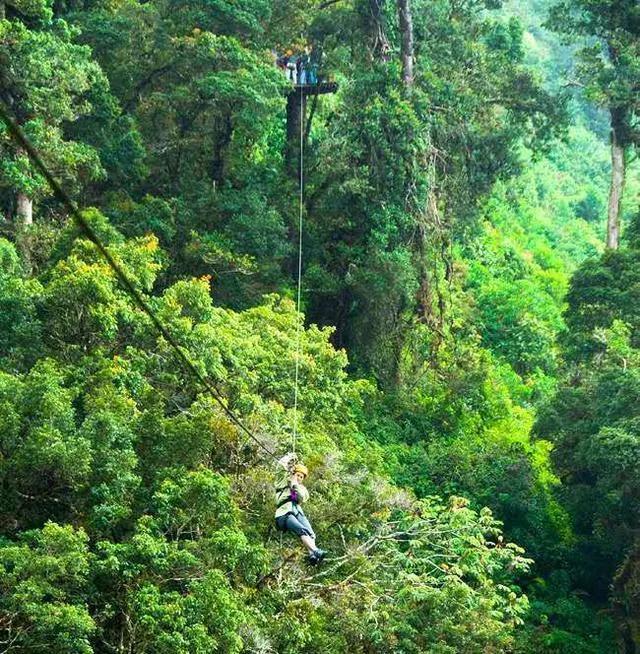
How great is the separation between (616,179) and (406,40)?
15.1ft

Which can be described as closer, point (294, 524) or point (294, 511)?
A: point (294, 524)

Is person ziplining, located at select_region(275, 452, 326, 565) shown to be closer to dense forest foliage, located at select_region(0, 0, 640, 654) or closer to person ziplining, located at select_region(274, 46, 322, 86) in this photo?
dense forest foliage, located at select_region(0, 0, 640, 654)

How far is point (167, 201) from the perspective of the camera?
21.8 metres

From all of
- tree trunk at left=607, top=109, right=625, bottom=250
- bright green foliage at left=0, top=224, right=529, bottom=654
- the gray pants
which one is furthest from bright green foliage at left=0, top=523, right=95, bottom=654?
tree trunk at left=607, top=109, right=625, bottom=250

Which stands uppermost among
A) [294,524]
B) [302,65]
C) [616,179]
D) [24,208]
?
[302,65]

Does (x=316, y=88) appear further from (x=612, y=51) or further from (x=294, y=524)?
(x=294, y=524)

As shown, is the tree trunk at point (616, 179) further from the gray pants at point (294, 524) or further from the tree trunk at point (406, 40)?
the gray pants at point (294, 524)

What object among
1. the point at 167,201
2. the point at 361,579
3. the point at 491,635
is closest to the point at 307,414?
the point at 361,579

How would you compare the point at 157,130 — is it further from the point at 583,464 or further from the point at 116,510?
the point at 116,510

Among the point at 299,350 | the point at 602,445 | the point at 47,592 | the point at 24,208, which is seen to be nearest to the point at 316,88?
the point at 24,208

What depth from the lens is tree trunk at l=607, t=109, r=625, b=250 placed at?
22480 mm

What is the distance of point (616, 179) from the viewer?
892 inches

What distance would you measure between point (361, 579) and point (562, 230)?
2440 centimetres

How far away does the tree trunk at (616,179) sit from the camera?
22480mm
